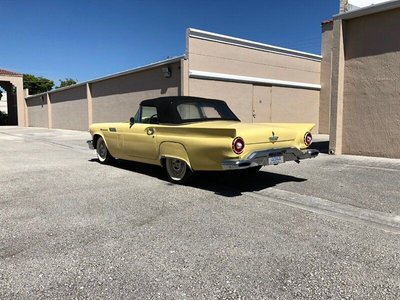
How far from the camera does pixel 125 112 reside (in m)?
17.8

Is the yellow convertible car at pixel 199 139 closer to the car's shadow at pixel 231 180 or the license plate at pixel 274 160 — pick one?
the license plate at pixel 274 160

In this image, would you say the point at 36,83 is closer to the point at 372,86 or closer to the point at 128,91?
the point at 128,91

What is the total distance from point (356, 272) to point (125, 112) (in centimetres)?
1592

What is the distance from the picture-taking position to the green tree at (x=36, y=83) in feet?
204

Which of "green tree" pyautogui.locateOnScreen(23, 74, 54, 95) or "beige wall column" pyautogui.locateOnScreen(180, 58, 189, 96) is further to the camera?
"green tree" pyautogui.locateOnScreen(23, 74, 54, 95)

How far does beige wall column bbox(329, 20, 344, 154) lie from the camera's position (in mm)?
9727

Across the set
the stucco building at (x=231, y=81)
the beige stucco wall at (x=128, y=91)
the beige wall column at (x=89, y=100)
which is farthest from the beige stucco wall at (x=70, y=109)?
the stucco building at (x=231, y=81)

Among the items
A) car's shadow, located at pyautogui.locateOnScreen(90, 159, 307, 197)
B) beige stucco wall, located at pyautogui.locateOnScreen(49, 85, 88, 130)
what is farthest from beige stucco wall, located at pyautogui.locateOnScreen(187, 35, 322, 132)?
beige stucco wall, located at pyautogui.locateOnScreen(49, 85, 88, 130)

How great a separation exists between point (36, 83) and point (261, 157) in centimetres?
6566

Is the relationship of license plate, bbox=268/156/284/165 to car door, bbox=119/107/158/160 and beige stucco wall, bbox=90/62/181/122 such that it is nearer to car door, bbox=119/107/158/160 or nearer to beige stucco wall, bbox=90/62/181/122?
car door, bbox=119/107/158/160

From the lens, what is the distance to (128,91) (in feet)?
57.2

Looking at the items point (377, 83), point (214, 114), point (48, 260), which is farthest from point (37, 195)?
point (377, 83)

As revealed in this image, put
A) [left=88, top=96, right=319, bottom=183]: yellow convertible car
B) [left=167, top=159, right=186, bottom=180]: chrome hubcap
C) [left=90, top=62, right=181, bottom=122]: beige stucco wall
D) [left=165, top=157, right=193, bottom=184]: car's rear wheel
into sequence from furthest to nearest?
[left=90, top=62, right=181, bottom=122]: beige stucco wall → [left=167, top=159, right=186, bottom=180]: chrome hubcap → [left=165, top=157, right=193, bottom=184]: car's rear wheel → [left=88, top=96, right=319, bottom=183]: yellow convertible car

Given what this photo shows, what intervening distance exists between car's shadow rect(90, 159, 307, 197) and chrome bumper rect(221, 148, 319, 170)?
590 mm
